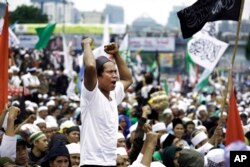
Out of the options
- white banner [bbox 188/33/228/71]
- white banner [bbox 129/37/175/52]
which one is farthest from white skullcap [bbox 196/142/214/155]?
white banner [bbox 129/37/175/52]

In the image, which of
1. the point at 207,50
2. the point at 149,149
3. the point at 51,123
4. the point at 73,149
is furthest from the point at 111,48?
the point at 207,50

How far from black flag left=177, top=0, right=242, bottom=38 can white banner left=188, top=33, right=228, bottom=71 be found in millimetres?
7237

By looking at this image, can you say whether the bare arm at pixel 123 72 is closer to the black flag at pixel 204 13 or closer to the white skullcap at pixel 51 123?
the black flag at pixel 204 13

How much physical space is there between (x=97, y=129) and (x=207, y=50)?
11323 mm

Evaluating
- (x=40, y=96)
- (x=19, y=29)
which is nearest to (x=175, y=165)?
(x=40, y=96)

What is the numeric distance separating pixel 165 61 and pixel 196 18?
109758 millimetres

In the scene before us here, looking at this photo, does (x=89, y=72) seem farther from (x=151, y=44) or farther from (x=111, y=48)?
(x=151, y=44)

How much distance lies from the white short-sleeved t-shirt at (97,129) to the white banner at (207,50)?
10.6 metres

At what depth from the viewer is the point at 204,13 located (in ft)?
36.6

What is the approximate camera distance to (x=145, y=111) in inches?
597

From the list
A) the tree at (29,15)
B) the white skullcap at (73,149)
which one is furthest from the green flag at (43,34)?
the tree at (29,15)

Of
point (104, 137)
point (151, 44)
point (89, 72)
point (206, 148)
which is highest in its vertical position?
point (89, 72)

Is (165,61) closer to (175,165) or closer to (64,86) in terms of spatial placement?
(64,86)

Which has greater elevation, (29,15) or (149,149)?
(149,149)
